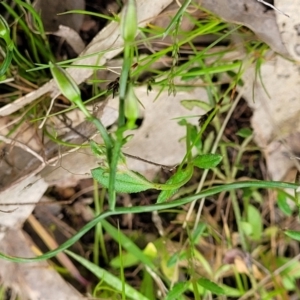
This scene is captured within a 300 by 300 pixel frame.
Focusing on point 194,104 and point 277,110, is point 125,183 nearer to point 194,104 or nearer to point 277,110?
point 194,104

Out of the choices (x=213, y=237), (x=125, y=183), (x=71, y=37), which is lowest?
(x=213, y=237)

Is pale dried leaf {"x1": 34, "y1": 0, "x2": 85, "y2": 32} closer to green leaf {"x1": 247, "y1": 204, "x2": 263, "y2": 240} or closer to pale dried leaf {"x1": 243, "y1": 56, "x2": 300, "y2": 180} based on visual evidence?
pale dried leaf {"x1": 243, "y1": 56, "x2": 300, "y2": 180}

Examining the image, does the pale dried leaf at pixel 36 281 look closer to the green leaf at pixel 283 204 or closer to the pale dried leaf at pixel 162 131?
the pale dried leaf at pixel 162 131

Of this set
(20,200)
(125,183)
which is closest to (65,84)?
(125,183)

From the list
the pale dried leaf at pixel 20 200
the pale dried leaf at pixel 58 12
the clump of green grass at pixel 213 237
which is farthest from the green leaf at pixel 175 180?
the pale dried leaf at pixel 58 12

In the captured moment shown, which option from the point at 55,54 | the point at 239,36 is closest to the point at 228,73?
the point at 239,36

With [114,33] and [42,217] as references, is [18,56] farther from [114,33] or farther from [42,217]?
[42,217]

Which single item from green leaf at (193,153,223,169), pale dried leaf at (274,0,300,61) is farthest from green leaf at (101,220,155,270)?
pale dried leaf at (274,0,300,61)
